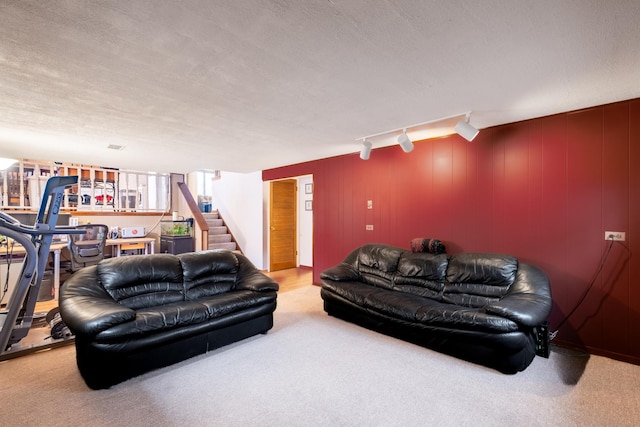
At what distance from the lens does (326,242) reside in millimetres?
5344

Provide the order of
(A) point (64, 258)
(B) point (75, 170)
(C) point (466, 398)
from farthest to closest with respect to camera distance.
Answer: (B) point (75, 170), (A) point (64, 258), (C) point (466, 398)

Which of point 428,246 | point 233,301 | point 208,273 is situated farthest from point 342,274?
point 208,273

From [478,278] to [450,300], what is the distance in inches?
15.3

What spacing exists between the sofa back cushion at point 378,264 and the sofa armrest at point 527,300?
1.34m

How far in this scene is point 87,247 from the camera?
4512 millimetres

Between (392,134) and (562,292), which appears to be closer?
(562,292)

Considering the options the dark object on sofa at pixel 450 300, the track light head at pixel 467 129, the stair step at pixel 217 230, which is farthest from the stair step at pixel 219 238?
the track light head at pixel 467 129

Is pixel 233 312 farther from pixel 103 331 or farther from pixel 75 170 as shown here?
pixel 75 170

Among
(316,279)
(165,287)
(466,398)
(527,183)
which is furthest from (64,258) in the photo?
(527,183)

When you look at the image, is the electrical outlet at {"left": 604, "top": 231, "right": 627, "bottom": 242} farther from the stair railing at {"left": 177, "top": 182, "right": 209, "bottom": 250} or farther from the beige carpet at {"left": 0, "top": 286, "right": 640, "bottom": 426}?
the stair railing at {"left": 177, "top": 182, "right": 209, "bottom": 250}

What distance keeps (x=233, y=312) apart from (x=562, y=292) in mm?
3443

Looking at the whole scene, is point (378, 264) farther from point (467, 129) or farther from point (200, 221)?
point (200, 221)

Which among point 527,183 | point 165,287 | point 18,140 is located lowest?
point 165,287

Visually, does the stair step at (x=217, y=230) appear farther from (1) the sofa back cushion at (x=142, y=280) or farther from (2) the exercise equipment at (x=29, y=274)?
(2) the exercise equipment at (x=29, y=274)
